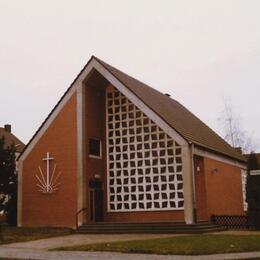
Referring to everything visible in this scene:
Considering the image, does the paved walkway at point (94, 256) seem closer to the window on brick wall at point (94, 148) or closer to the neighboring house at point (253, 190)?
the neighboring house at point (253, 190)

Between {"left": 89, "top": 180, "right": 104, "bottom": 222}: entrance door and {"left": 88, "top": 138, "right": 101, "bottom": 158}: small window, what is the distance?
1434 millimetres

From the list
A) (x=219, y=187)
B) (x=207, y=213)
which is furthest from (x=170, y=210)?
(x=219, y=187)

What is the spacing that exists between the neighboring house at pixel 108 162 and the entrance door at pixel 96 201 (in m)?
0.05

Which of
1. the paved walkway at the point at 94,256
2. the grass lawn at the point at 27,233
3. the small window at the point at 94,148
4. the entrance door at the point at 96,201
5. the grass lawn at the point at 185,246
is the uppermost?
the small window at the point at 94,148

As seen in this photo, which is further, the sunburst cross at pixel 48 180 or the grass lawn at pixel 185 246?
the sunburst cross at pixel 48 180

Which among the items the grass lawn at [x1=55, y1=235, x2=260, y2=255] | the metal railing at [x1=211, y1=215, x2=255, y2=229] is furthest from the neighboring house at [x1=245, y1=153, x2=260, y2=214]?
the grass lawn at [x1=55, y1=235, x2=260, y2=255]

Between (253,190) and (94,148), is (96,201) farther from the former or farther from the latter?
(253,190)

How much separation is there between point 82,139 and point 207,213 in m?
7.48

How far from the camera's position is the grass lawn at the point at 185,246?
45.1ft

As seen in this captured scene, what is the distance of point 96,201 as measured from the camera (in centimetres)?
2555

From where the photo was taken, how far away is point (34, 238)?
65.1ft

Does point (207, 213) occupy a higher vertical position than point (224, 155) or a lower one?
lower

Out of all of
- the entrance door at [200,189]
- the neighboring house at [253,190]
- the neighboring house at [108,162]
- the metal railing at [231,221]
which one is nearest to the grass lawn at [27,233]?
the neighboring house at [108,162]

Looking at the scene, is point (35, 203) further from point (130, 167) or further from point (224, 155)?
point (224, 155)
